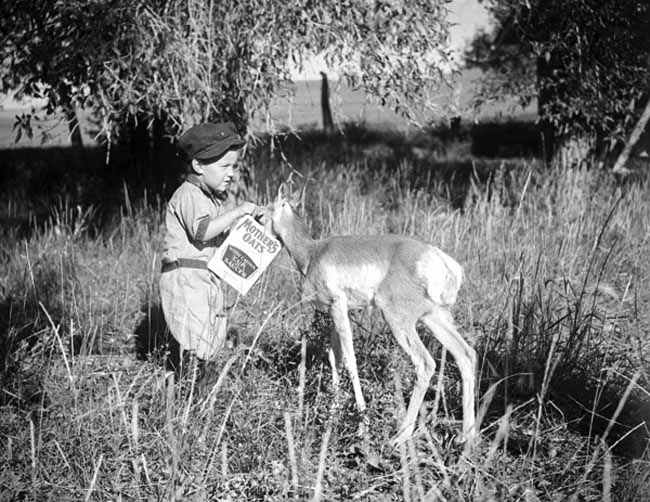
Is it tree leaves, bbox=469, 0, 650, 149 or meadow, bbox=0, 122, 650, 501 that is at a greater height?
tree leaves, bbox=469, 0, 650, 149

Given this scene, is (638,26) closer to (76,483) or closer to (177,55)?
(177,55)

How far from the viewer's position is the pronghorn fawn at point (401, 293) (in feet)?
10.5

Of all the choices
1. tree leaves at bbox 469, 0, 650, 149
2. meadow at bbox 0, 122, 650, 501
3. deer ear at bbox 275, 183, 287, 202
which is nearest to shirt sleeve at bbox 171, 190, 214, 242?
deer ear at bbox 275, 183, 287, 202

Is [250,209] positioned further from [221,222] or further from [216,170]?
[216,170]

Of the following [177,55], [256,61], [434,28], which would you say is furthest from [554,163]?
[177,55]

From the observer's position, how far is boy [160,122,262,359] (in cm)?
348

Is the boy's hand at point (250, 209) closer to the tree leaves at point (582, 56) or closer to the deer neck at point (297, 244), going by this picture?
the deer neck at point (297, 244)

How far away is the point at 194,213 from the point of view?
3529 mm

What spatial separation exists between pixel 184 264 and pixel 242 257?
0.43 meters

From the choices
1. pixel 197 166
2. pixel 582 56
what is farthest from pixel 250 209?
pixel 582 56

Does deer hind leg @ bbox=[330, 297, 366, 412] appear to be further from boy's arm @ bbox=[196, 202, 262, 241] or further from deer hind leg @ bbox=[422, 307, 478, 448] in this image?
boy's arm @ bbox=[196, 202, 262, 241]

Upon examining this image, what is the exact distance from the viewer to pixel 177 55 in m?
5.18

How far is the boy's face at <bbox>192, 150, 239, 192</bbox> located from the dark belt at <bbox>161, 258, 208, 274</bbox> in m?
0.46

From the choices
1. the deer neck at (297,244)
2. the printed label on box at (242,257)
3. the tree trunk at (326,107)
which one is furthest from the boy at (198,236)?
the tree trunk at (326,107)
